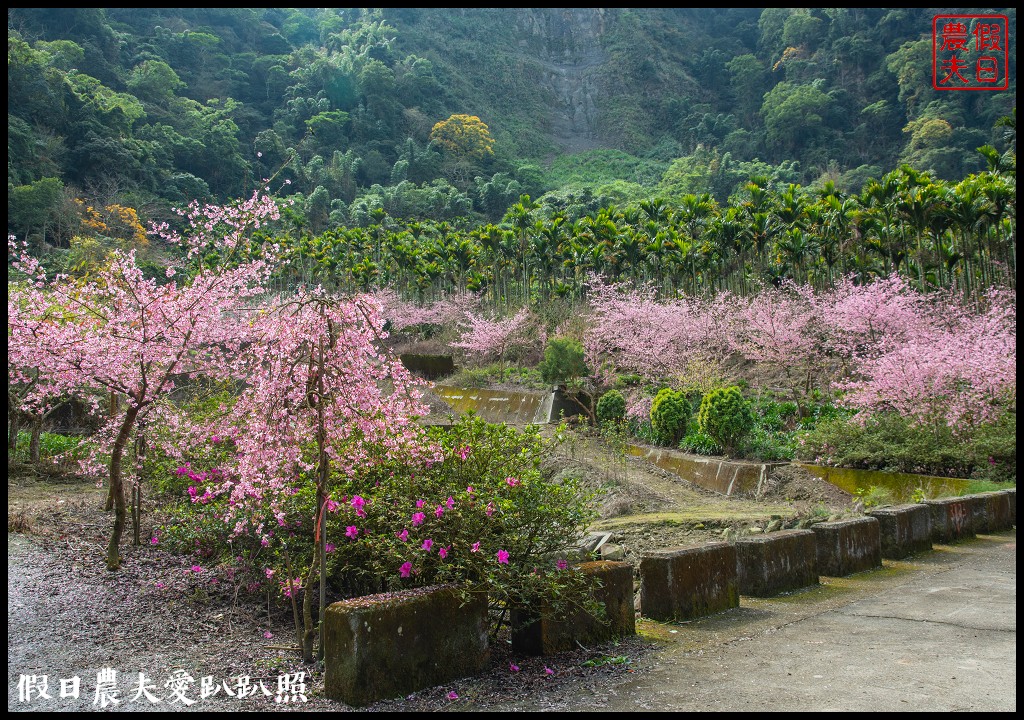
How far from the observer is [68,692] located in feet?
12.4

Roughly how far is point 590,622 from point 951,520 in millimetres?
6643

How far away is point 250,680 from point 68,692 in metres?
0.99

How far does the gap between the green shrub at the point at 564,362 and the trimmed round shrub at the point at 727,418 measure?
22.9ft

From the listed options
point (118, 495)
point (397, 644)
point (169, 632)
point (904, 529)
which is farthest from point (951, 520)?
point (118, 495)

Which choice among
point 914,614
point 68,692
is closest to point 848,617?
point 914,614

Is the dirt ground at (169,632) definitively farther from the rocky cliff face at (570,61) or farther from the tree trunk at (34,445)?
the rocky cliff face at (570,61)

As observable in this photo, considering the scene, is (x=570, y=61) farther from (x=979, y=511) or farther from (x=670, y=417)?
(x=979, y=511)

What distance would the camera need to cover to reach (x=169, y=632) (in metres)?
4.88

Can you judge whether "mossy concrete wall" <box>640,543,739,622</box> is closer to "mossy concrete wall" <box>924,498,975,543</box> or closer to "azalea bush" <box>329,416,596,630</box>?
"azalea bush" <box>329,416,596,630</box>

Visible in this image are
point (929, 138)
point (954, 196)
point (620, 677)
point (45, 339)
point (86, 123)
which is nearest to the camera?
point (620, 677)

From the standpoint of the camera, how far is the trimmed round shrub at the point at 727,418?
14.9 metres

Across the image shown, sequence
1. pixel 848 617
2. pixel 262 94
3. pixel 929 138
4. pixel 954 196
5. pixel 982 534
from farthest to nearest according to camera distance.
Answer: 1. pixel 262 94
2. pixel 929 138
3. pixel 954 196
4. pixel 982 534
5. pixel 848 617

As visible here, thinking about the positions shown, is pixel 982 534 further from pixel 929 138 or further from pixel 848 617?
pixel 929 138

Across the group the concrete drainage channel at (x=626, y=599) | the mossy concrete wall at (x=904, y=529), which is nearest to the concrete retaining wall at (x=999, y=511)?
the concrete drainage channel at (x=626, y=599)
